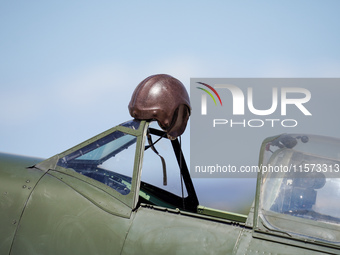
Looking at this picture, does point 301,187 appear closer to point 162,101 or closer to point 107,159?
point 162,101

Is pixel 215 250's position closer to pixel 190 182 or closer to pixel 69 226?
pixel 69 226

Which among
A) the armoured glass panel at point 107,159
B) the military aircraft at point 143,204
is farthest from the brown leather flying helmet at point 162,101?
the armoured glass panel at point 107,159

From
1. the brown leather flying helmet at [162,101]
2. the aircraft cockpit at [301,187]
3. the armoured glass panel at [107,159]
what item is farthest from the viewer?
the brown leather flying helmet at [162,101]

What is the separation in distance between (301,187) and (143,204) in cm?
129

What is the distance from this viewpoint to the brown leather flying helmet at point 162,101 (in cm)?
457

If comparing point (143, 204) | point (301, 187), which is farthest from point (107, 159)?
point (301, 187)

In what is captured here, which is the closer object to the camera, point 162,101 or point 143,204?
point 143,204

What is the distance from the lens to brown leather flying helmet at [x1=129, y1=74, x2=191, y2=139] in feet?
15.0

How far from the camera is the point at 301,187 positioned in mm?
3709

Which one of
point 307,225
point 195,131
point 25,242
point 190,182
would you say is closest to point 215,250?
point 307,225

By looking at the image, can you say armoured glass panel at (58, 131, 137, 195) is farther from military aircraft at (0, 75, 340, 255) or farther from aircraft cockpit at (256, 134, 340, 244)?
aircraft cockpit at (256, 134, 340, 244)

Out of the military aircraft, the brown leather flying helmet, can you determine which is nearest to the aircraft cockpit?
the military aircraft

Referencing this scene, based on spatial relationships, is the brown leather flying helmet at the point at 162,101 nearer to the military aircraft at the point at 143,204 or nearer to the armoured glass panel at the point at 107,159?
the military aircraft at the point at 143,204

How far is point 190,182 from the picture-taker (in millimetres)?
5707
